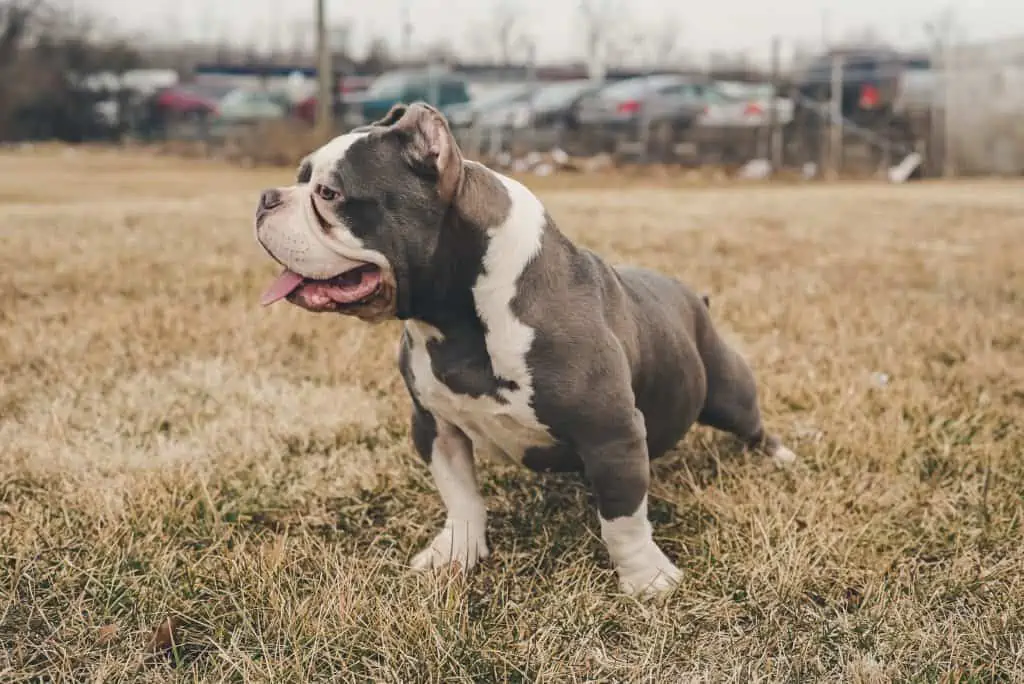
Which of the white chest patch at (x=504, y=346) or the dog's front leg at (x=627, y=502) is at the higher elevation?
the white chest patch at (x=504, y=346)

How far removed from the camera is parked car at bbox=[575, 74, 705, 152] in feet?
56.9

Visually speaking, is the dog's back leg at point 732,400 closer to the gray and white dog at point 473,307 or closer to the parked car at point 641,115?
the gray and white dog at point 473,307

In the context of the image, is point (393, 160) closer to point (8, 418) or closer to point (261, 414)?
point (261, 414)

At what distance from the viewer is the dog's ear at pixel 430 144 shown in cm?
209

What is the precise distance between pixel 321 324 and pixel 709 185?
1181cm

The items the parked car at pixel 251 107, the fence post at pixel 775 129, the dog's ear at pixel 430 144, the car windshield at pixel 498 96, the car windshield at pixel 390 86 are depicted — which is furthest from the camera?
the parked car at pixel 251 107

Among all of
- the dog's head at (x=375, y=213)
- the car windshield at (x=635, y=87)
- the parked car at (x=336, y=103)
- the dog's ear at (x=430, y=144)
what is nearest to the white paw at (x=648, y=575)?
the dog's head at (x=375, y=213)

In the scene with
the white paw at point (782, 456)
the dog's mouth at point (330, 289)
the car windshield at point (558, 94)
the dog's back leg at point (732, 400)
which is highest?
the car windshield at point (558, 94)

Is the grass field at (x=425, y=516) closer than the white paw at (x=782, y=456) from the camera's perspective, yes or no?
Yes

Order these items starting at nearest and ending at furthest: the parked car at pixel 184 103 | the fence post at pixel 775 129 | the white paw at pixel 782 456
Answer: the white paw at pixel 782 456, the fence post at pixel 775 129, the parked car at pixel 184 103

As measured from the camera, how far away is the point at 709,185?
619 inches

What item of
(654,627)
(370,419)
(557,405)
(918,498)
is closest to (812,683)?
(654,627)

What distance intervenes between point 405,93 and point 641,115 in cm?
527

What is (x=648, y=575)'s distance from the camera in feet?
7.89
